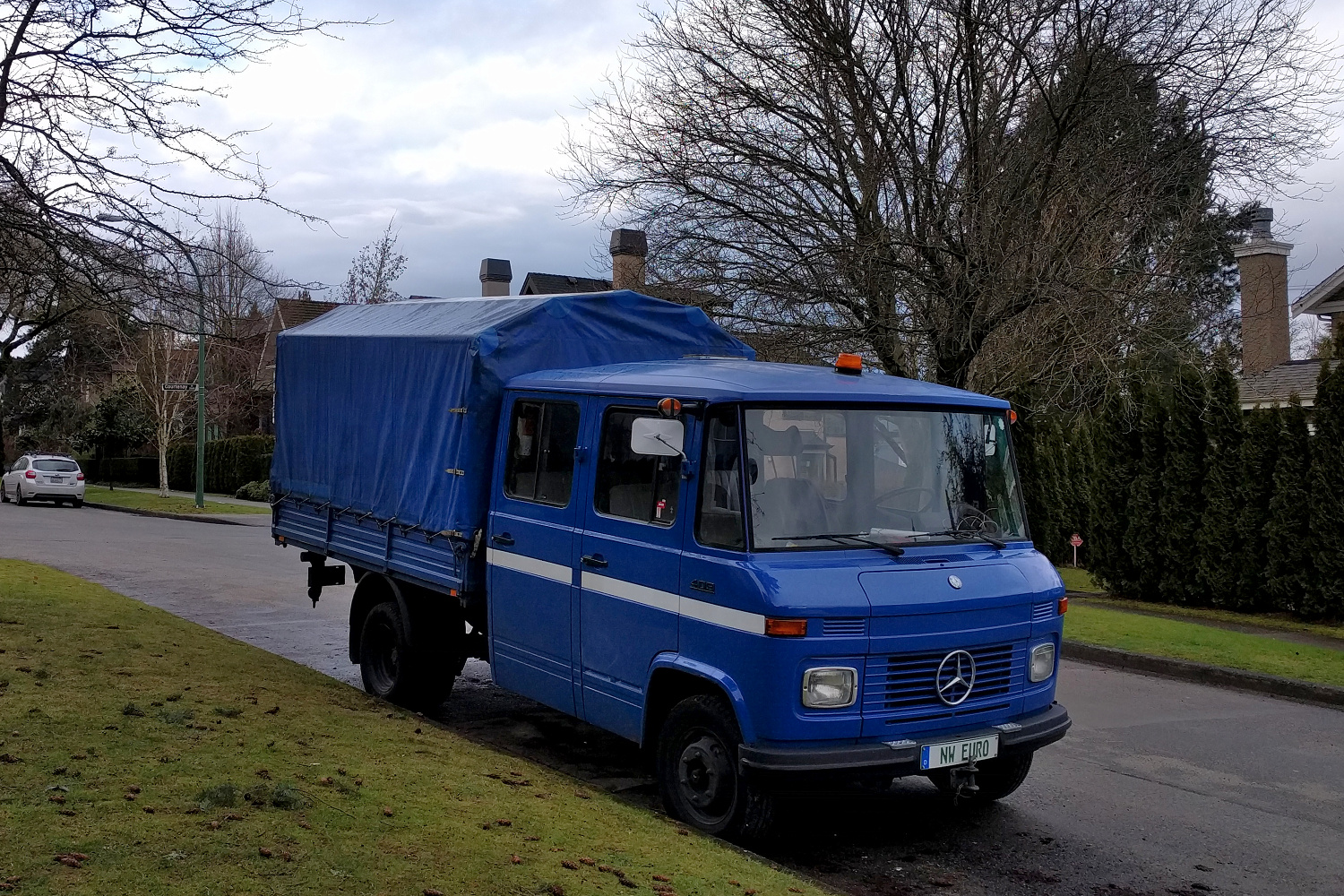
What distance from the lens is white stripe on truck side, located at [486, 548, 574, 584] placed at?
6773mm

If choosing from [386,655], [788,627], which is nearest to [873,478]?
[788,627]

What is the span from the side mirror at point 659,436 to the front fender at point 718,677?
1.02 meters

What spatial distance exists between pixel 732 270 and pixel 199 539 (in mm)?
13351

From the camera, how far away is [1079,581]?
20.3 m

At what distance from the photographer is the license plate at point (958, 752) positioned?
18.2 feet

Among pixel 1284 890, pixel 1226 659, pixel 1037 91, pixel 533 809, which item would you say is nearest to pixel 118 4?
pixel 533 809

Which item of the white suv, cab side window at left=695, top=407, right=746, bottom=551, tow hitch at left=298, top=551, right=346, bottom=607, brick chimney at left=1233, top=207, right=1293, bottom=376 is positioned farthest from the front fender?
the white suv

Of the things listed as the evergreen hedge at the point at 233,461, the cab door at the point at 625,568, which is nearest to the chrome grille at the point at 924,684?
the cab door at the point at 625,568

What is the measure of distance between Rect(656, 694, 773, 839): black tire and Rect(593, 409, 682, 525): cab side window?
99cm

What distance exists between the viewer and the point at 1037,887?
17.9ft

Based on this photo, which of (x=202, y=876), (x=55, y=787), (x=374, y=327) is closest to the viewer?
(x=202, y=876)

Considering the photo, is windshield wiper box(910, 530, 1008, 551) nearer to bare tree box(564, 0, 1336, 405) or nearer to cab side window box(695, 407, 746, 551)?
cab side window box(695, 407, 746, 551)

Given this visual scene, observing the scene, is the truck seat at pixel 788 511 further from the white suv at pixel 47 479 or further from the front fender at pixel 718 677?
the white suv at pixel 47 479

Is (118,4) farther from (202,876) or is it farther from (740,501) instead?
(202,876)
